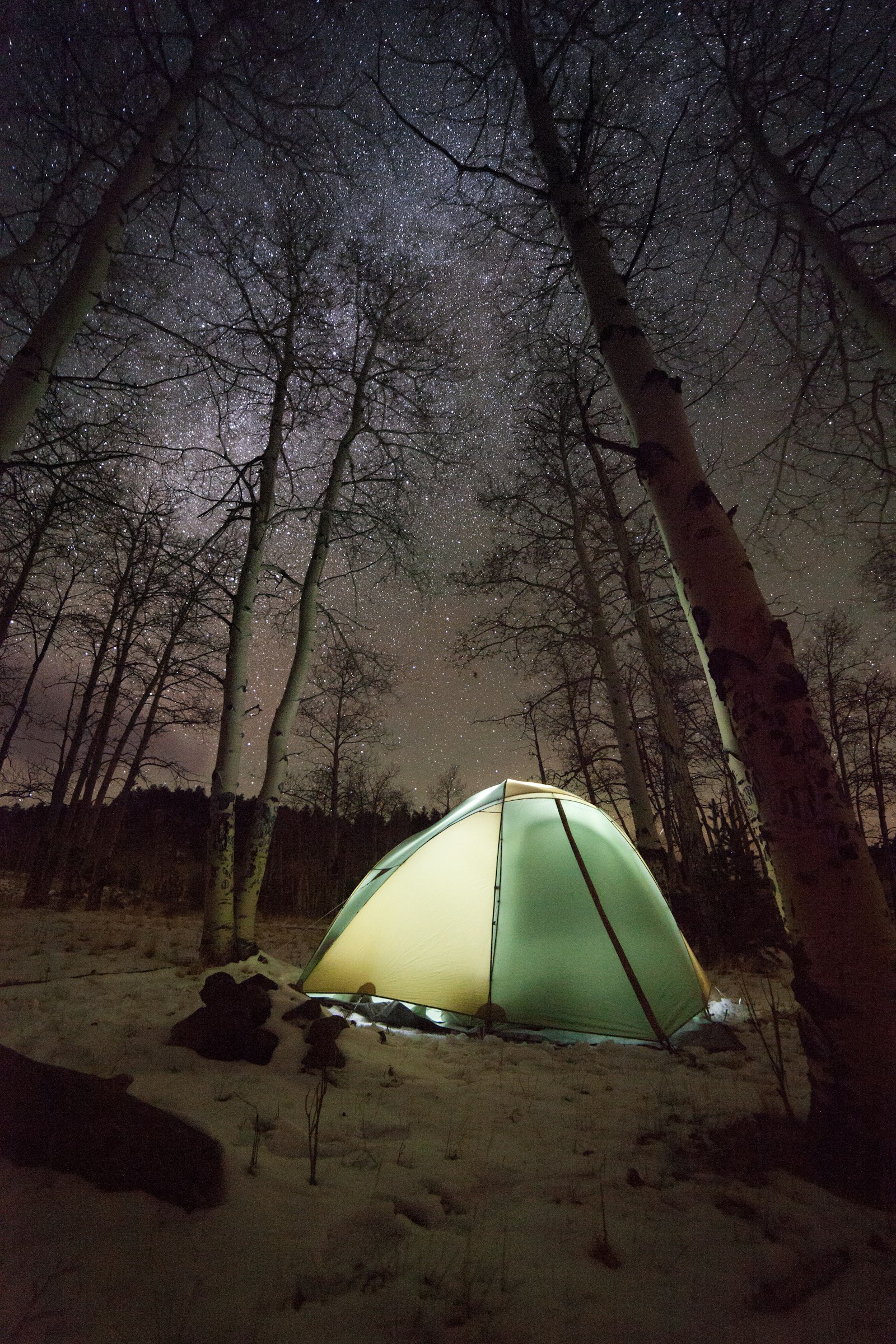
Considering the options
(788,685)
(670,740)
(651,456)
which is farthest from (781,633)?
(670,740)

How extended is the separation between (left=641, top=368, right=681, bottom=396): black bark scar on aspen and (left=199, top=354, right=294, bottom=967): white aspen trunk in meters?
4.77

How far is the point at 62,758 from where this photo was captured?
1162cm

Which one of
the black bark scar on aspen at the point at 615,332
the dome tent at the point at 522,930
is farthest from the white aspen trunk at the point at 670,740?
the black bark scar on aspen at the point at 615,332

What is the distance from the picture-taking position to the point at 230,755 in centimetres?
568

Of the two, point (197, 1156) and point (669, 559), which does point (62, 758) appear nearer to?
point (197, 1156)

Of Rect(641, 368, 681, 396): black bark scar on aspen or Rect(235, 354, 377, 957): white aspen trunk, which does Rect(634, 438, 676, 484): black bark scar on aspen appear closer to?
Rect(641, 368, 681, 396): black bark scar on aspen

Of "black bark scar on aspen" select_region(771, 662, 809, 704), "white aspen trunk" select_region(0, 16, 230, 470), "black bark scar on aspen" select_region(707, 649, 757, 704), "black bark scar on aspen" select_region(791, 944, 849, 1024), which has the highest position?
"white aspen trunk" select_region(0, 16, 230, 470)

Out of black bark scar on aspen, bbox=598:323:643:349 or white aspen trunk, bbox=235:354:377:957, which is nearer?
black bark scar on aspen, bbox=598:323:643:349

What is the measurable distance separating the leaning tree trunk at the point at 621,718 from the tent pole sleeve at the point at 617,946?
2.26 m

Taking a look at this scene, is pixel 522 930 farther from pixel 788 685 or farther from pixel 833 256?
pixel 833 256

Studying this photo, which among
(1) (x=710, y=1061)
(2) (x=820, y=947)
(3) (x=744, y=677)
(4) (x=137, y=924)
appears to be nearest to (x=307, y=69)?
(3) (x=744, y=677)

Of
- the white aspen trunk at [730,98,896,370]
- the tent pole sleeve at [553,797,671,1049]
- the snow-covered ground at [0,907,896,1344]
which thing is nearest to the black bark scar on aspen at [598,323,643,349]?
the white aspen trunk at [730,98,896,370]

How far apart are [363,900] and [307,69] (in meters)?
7.58

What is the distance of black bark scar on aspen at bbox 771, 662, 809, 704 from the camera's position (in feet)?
6.95
